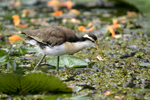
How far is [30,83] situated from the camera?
3.65m

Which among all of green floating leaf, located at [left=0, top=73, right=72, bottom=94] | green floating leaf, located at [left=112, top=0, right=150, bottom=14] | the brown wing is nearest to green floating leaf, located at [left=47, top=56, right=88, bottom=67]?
the brown wing

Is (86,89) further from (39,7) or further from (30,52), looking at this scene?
(39,7)

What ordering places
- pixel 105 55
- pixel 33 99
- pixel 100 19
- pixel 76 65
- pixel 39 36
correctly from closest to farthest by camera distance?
pixel 33 99
pixel 39 36
pixel 76 65
pixel 105 55
pixel 100 19

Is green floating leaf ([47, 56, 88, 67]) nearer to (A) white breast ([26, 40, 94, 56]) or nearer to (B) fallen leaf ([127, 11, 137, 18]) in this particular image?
(A) white breast ([26, 40, 94, 56])

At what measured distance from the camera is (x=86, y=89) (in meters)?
4.07

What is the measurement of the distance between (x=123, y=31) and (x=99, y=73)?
3.55 m

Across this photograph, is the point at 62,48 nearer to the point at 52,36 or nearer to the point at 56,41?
the point at 56,41

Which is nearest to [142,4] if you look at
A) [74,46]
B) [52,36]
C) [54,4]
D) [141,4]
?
[141,4]

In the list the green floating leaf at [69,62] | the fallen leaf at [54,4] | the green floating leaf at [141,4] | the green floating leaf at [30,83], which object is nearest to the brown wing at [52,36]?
the green floating leaf at [69,62]

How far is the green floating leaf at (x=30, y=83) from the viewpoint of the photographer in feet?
11.9

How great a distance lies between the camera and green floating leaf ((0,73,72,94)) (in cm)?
362

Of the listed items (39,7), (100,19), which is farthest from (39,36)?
(39,7)

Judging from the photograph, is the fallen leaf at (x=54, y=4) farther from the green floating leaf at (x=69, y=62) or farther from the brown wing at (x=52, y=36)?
the brown wing at (x=52, y=36)

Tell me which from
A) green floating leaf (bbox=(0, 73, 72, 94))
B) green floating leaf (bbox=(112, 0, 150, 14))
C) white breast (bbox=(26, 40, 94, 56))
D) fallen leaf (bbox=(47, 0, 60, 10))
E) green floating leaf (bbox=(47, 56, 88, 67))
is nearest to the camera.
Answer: green floating leaf (bbox=(0, 73, 72, 94))
